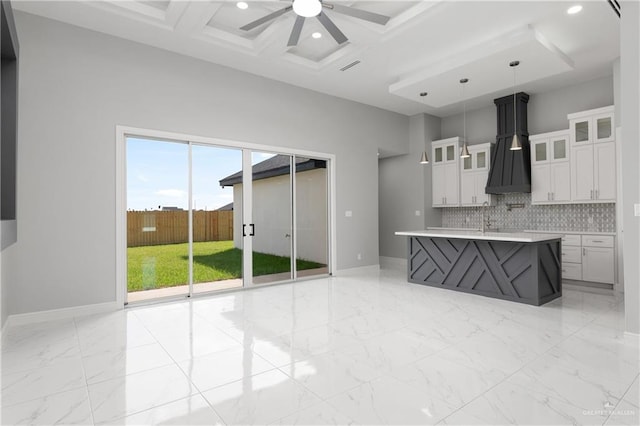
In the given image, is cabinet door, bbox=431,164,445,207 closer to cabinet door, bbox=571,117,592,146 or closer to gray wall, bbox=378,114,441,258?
gray wall, bbox=378,114,441,258

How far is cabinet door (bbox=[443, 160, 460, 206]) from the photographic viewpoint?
7.52m

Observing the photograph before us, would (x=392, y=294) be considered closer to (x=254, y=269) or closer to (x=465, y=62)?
(x=254, y=269)

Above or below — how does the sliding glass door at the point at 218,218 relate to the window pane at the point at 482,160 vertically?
below

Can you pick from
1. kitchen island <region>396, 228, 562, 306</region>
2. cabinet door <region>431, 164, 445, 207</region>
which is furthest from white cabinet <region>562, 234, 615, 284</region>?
cabinet door <region>431, 164, 445, 207</region>

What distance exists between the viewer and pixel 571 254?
586 centimetres

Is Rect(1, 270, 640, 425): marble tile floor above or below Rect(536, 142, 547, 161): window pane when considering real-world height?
below

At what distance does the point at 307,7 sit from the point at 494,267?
399 cm

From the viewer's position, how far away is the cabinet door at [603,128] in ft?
17.7

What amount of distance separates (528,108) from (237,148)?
555cm

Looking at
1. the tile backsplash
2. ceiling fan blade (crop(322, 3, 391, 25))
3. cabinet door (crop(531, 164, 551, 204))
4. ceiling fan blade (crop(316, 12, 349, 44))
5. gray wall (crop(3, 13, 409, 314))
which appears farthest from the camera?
cabinet door (crop(531, 164, 551, 204))

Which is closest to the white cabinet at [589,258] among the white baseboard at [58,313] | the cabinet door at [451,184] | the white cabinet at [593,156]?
the white cabinet at [593,156]

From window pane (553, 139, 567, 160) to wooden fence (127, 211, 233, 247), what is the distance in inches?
220

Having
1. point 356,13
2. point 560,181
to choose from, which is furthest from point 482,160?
point 356,13

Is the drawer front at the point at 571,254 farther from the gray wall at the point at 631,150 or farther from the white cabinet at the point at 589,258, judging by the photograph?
the gray wall at the point at 631,150
